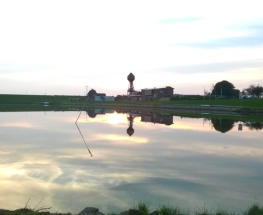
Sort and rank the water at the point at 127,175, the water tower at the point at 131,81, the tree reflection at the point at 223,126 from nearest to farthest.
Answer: the water at the point at 127,175 → the tree reflection at the point at 223,126 → the water tower at the point at 131,81

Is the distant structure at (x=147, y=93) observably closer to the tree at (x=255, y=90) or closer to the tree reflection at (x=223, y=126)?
the tree at (x=255, y=90)

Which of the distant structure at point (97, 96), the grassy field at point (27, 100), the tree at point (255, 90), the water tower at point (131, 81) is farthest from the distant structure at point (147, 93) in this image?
the tree at point (255, 90)

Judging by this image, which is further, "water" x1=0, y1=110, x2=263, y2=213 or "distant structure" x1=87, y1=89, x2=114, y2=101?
"distant structure" x1=87, y1=89, x2=114, y2=101

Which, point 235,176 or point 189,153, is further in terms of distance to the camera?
point 189,153

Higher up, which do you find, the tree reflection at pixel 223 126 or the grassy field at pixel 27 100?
the grassy field at pixel 27 100

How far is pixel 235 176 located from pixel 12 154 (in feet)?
38.4

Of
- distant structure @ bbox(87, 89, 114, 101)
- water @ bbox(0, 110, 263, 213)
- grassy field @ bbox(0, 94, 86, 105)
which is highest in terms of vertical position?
distant structure @ bbox(87, 89, 114, 101)

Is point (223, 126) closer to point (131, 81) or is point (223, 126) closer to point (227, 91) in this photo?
point (227, 91)

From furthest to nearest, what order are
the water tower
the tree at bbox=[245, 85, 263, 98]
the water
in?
the water tower < the tree at bbox=[245, 85, 263, 98] < the water

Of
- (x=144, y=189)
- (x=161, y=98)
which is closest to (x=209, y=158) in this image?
(x=144, y=189)

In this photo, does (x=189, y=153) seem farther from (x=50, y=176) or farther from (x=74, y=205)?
(x=74, y=205)

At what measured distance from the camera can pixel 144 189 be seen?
540 inches

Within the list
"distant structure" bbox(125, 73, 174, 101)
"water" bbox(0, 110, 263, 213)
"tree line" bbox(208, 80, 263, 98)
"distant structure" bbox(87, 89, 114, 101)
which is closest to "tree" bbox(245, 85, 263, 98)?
"tree line" bbox(208, 80, 263, 98)

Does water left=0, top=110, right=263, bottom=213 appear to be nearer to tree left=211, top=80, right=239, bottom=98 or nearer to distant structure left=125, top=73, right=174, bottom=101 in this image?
tree left=211, top=80, right=239, bottom=98
